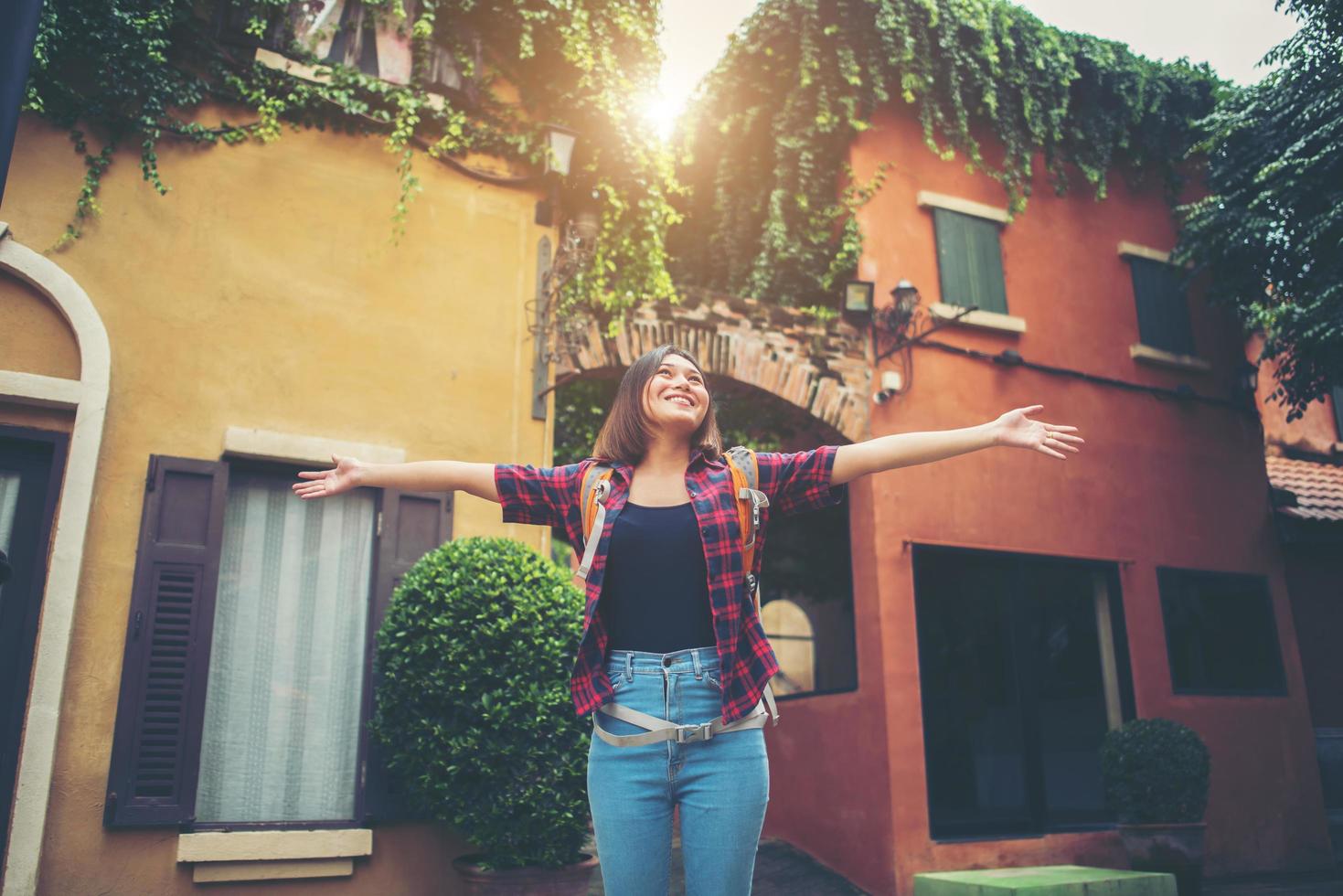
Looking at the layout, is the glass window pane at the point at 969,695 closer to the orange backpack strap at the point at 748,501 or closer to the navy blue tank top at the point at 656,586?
the orange backpack strap at the point at 748,501

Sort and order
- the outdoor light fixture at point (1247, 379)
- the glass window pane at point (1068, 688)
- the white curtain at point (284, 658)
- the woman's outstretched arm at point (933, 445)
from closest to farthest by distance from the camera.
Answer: the woman's outstretched arm at point (933, 445) → the white curtain at point (284, 658) → the glass window pane at point (1068, 688) → the outdoor light fixture at point (1247, 379)

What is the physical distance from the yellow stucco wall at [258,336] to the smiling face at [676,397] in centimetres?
417

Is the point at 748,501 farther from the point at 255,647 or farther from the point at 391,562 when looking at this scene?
the point at 255,647

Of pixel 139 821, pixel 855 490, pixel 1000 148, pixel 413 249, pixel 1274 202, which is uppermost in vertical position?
pixel 1000 148

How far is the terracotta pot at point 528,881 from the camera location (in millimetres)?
4984

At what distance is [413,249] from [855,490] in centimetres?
405

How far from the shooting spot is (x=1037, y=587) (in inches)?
355

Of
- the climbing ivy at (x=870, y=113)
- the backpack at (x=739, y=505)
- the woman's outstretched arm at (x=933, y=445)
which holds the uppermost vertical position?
the climbing ivy at (x=870, y=113)

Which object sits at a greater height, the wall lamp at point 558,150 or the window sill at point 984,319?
the wall lamp at point 558,150

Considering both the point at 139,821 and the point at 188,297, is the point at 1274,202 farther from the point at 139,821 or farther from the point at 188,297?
the point at 139,821

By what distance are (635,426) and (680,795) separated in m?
0.90

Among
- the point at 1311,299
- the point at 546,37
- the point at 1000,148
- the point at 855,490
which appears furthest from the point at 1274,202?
the point at 546,37

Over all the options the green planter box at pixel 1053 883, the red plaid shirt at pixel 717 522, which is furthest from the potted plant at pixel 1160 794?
the red plaid shirt at pixel 717 522

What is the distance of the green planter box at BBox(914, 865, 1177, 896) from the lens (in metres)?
5.38
